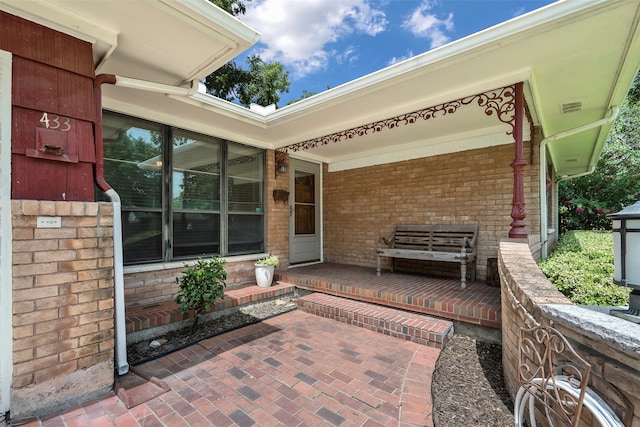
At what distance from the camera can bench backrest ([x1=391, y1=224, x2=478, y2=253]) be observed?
14.5 ft

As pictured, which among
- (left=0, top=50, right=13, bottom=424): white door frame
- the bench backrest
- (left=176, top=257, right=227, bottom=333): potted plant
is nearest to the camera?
(left=0, top=50, right=13, bottom=424): white door frame

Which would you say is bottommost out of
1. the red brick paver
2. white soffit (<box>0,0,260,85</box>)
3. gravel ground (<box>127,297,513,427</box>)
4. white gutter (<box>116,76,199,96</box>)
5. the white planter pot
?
gravel ground (<box>127,297,513,427</box>)

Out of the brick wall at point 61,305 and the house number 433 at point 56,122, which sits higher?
the house number 433 at point 56,122

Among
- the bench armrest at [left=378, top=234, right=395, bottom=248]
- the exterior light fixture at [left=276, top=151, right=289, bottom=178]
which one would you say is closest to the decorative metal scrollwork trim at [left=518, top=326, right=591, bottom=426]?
the bench armrest at [left=378, top=234, right=395, bottom=248]

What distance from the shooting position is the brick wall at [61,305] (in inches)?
68.1

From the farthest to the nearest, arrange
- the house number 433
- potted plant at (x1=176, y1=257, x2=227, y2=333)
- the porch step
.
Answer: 1. potted plant at (x1=176, y1=257, x2=227, y2=333)
2. the porch step
3. the house number 433

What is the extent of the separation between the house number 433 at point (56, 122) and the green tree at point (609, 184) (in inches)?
494

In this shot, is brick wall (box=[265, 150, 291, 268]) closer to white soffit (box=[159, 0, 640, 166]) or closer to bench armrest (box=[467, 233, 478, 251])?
white soffit (box=[159, 0, 640, 166])

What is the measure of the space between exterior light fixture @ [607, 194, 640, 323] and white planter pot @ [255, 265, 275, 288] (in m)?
3.91

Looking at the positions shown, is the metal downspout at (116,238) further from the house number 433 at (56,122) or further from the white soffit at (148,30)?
the white soffit at (148,30)

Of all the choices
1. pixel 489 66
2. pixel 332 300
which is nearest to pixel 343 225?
pixel 332 300

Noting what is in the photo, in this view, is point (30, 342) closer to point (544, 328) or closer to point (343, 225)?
point (544, 328)

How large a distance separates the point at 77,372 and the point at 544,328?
2.78m

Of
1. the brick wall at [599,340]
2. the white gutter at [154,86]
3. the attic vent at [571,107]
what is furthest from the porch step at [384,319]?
the attic vent at [571,107]
